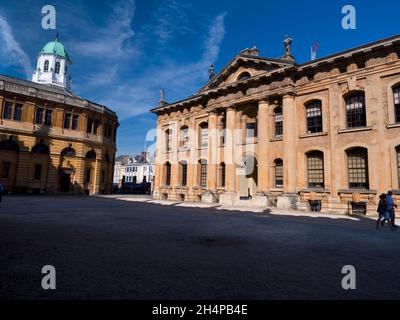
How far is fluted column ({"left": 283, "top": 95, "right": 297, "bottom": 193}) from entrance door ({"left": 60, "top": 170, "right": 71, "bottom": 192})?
2868 centimetres

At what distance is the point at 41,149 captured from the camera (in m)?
34.4

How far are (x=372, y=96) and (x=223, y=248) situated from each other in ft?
54.9

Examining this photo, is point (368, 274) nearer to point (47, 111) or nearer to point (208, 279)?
point (208, 279)

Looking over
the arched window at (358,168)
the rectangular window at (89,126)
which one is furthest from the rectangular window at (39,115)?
the arched window at (358,168)

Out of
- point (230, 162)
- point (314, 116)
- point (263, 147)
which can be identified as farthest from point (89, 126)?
point (314, 116)

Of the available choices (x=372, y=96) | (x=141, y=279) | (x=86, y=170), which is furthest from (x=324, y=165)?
(x=86, y=170)

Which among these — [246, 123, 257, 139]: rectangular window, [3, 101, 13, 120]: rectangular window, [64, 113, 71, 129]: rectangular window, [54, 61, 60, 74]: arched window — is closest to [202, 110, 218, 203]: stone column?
[246, 123, 257, 139]: rectangular window

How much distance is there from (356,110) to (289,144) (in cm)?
500

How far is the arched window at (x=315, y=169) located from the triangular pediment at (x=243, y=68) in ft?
23.7

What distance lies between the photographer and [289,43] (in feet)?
72.2

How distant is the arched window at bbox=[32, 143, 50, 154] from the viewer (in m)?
33.8

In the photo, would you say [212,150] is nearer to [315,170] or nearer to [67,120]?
[315,170]

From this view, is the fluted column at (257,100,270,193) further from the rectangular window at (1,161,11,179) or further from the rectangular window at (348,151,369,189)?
the rectangular window at (1,161,11,179)

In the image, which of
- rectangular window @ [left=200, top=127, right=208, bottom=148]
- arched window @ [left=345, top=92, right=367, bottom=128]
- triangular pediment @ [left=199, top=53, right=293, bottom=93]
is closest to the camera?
arched window @ [left=345, top=92, right=367, bottom=128]
